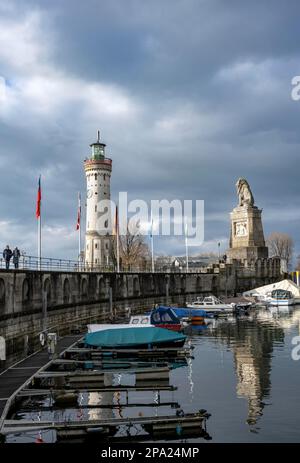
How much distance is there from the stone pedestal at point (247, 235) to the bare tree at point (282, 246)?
45.5 m

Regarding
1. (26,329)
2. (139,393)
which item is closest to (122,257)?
(26,329)

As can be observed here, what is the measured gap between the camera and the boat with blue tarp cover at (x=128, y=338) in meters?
41.5

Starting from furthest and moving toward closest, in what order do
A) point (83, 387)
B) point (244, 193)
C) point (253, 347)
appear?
1. point (244, 193)
2. point (253, 347)
3. point (83, 387)

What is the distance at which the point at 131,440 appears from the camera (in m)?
21.6

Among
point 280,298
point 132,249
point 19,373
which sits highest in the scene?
point 132,249

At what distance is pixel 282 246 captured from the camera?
178250mm

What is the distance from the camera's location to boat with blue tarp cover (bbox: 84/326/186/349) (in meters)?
41.5

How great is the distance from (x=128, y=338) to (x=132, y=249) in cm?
8749

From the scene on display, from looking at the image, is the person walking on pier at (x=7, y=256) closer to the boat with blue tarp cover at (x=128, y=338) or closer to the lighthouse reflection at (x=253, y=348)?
the boat with blue tarp cover at (x=128, y=338)

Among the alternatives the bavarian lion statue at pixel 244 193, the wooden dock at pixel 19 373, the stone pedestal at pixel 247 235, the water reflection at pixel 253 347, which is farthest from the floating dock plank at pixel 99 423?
the bavarian lion statue at pixel 244 193

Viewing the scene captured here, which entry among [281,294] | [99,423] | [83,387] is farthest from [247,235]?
[99,423]

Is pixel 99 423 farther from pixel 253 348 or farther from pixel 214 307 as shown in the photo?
pixel 214 307

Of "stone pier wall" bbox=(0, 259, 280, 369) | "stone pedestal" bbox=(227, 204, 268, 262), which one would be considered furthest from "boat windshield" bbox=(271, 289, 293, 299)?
"stone pedestal" bbox=(227, 204, 268, 262)

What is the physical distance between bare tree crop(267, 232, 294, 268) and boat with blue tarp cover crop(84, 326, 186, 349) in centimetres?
13968
